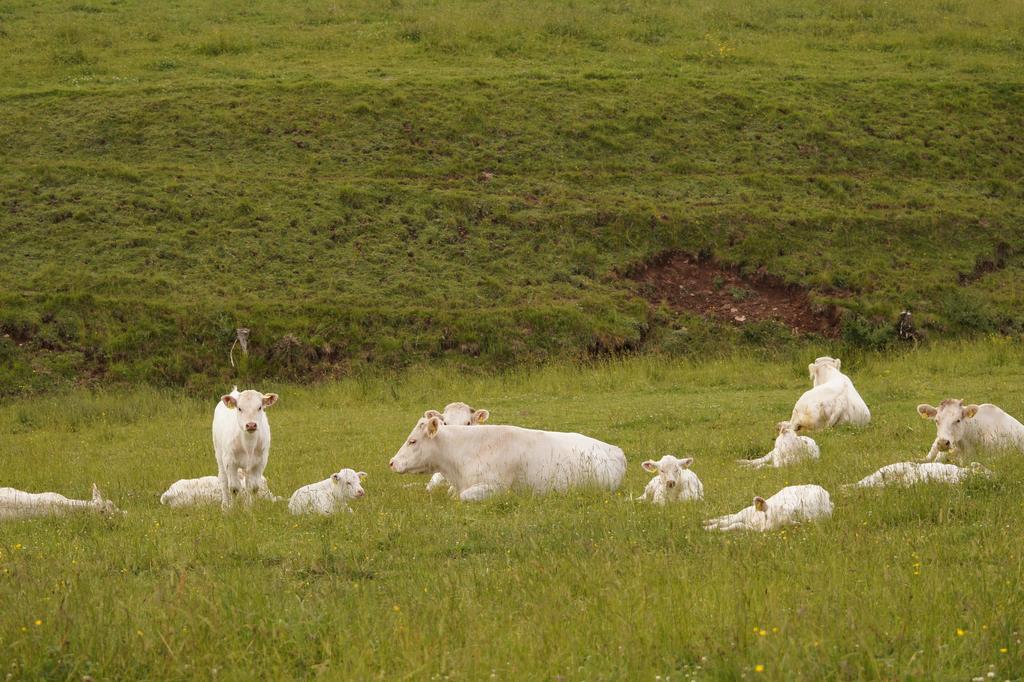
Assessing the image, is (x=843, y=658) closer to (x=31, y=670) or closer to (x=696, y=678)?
(x=696, y=678)

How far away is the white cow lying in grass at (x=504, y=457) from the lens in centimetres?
1456

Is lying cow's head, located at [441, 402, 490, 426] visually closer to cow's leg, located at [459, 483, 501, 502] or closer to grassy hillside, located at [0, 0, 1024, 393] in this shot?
cow's leg, located at [459, 483, 501, 502]

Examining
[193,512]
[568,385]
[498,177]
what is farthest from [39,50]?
[193,512]

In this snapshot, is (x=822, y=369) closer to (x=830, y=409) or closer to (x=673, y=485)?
(x=830, y=409)

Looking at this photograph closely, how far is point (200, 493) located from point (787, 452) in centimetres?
770

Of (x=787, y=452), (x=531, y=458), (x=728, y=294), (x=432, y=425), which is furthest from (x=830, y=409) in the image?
(x=728, y=294)

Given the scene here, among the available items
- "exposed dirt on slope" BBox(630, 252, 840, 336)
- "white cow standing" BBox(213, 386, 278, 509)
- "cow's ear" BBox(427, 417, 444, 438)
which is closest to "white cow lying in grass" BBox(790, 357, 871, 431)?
"cow's ear" BBox(427, 417, 444, 438)

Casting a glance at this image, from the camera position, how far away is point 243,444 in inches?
589

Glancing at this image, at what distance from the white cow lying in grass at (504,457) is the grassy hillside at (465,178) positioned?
45.6 feet

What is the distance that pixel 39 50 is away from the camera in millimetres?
48156

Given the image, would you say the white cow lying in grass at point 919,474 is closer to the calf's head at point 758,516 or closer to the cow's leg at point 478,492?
the calf's head at point 758,516

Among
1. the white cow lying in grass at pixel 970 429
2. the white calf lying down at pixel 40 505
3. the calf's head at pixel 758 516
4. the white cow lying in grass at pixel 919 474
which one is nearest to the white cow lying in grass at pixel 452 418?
the white calf lying down at pixel 40 505

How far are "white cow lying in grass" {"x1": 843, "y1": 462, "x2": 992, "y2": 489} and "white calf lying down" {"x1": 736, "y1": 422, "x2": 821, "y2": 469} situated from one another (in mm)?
3013

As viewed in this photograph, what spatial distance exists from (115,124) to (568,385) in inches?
864
